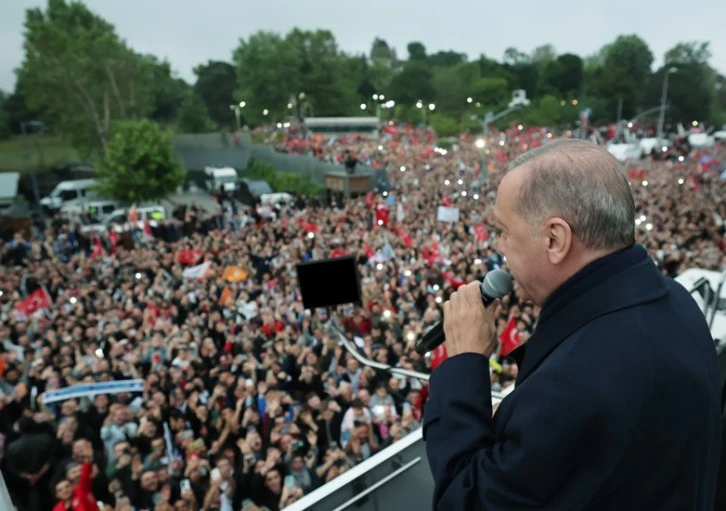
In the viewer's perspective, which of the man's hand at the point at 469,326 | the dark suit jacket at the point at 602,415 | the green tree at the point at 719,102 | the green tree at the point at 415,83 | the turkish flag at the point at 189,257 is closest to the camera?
the dark suit jacket at the point at 602,415

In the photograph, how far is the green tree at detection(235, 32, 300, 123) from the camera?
51469mm

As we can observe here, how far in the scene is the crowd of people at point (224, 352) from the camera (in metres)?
4.73

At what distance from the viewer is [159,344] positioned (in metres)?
7.82

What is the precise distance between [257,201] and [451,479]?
20.9 m

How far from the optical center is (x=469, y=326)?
130cm

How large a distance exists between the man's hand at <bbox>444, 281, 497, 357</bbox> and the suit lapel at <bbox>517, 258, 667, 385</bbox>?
0.49 feet

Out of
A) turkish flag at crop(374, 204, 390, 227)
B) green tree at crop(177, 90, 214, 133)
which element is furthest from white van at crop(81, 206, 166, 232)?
green tree at crop(177, 90, 214, 133)

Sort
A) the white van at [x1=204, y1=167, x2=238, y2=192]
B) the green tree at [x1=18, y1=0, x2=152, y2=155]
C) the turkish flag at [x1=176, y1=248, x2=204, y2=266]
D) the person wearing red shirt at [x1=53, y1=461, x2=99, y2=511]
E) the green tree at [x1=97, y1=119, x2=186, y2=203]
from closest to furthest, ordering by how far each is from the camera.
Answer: the person wearing red shirt at [x1=53, y1=461, x2=99, y2=511]
the turkish flag at [x1=176, y1=248, x2=204, y2=266]
the green tree at [x1=97, y1=119, x2=186, y2=203]
the white van at [x1=204, y1=167, x2=238, y2=192]
the green tree at [x1=18, y1=0, x2=152, y2=155]

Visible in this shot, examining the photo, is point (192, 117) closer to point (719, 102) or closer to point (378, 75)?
point (378, 75)

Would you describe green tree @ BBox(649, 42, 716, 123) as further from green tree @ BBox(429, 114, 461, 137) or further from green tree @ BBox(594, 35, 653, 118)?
green tree @ BBox(429, 114, 461, 137)

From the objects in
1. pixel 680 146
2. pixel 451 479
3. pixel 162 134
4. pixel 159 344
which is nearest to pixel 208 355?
pixel 159 344

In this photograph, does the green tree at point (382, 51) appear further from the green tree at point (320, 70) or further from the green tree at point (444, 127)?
the green tree at point (444, 127)

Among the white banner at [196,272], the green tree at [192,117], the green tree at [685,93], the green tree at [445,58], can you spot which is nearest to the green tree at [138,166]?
the green tree at [192,117]

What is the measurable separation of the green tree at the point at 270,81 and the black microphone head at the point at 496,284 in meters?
53.2
